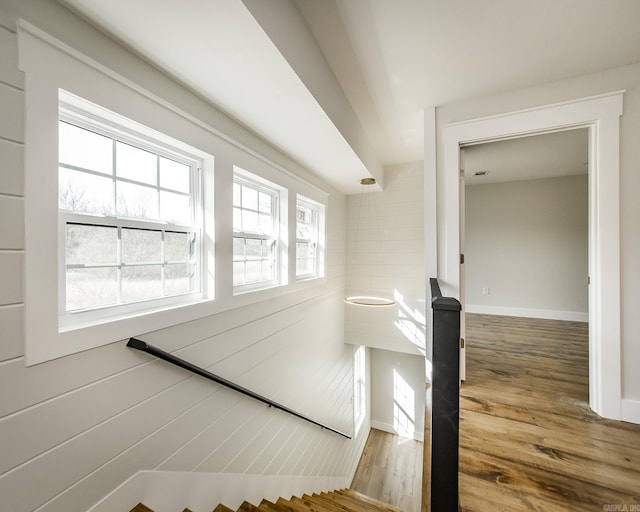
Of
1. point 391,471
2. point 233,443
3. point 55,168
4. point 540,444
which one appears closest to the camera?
point 55,168

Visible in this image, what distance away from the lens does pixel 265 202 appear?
2766 mm

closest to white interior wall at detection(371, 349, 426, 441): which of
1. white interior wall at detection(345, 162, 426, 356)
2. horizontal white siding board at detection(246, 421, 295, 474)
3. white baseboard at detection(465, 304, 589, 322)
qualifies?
white interior wall at detection(345, 162, 426, 356)

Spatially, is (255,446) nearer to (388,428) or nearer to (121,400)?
(121,400)

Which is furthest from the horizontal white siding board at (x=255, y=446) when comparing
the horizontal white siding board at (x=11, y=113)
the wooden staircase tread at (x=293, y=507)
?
the horizontal white siding board at (x=11, y=113)

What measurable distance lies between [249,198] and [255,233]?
0.32 meters

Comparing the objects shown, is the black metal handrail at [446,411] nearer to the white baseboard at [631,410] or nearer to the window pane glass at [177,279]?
the window pane glass at [177,279]

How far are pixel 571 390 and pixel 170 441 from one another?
2.97m

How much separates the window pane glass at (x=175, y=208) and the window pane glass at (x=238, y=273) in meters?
0.61

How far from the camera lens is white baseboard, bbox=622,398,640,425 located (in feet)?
6.15

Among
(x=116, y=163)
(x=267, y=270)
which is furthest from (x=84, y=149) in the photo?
(x=267, y=270)

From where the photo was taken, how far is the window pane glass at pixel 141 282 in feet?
4.82

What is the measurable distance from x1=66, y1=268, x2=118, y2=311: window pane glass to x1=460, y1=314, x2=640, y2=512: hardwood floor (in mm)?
2032

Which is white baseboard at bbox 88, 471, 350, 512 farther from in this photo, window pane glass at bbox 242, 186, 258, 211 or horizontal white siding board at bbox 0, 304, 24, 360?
window pane glass at bbox 242, 186, 258, 211

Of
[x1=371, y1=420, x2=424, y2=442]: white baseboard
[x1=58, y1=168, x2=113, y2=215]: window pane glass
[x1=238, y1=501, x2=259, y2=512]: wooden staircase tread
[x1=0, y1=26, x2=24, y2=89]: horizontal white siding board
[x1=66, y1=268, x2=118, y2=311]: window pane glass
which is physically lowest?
[x1=371, y1=420, x2=424, y2=442]: white baseboard
